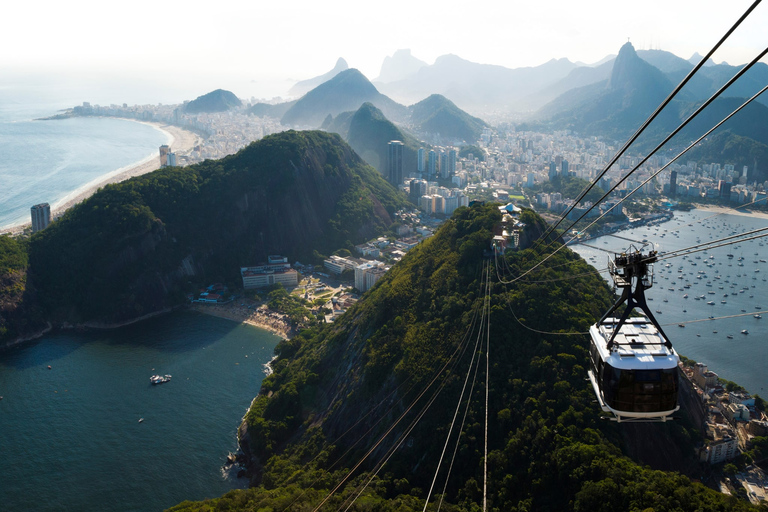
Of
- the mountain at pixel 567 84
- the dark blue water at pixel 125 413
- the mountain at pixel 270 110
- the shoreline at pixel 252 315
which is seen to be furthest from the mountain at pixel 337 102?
the dark blue water at pixel 125 413

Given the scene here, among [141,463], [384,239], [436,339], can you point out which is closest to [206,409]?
[141,463]

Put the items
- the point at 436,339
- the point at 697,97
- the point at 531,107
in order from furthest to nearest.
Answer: the point at 531,107 < the point at 697,97 < the point at 436,339

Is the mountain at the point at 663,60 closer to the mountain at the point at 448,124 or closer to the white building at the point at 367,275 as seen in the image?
the mountain at the point at 448,124

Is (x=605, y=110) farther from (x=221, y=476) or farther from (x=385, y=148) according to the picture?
(x=221, y=476)

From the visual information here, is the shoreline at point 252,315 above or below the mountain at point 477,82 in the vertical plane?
below

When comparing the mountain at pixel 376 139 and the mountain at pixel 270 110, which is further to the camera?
the mountain at pixel 270 110

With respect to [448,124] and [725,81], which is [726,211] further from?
[725,81]
